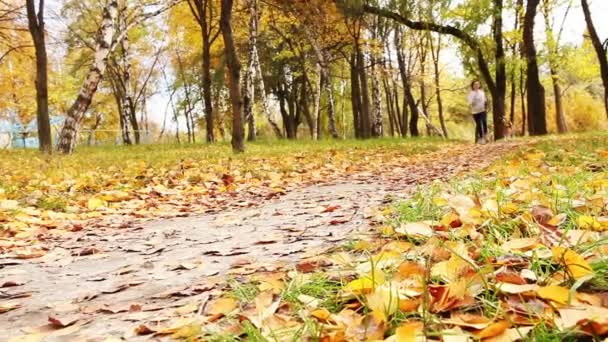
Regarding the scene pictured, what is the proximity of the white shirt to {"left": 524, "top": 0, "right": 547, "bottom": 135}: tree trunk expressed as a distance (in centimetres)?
392

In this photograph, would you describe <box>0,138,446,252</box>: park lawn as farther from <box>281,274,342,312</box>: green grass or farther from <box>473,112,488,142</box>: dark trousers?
<box>473,112,488,142</box>: dark trousers

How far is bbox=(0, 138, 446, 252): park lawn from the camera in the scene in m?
4.29

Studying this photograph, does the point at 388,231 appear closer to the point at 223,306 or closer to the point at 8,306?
the point at 223,306

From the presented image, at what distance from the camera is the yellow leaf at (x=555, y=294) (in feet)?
4.02

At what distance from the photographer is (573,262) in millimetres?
1436

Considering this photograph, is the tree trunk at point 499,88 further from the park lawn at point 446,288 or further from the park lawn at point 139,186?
the park lawn at point 446,288

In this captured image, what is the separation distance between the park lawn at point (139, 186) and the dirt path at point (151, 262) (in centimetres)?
50

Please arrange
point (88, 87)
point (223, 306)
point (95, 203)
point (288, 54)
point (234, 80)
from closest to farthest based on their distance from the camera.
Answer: point (223, 306) < point (95, 203) < point (234, 80) < point (88, 87) < point (288, 54)

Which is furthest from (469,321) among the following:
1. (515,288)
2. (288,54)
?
(288,54)

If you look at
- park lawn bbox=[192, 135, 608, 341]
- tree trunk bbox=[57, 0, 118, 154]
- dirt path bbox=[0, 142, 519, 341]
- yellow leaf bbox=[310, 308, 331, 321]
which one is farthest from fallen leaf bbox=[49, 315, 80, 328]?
tree trunk bbox=[57, 0, 118, 154]

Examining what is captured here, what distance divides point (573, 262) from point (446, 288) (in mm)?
401

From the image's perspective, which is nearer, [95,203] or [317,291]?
[317,291]

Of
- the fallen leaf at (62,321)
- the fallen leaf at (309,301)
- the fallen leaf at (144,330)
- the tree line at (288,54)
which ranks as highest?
the tree line at (288,54)

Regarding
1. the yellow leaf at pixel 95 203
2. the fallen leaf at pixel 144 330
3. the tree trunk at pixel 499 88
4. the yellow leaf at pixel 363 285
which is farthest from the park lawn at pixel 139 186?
the tree trunk at pixel 499 88
